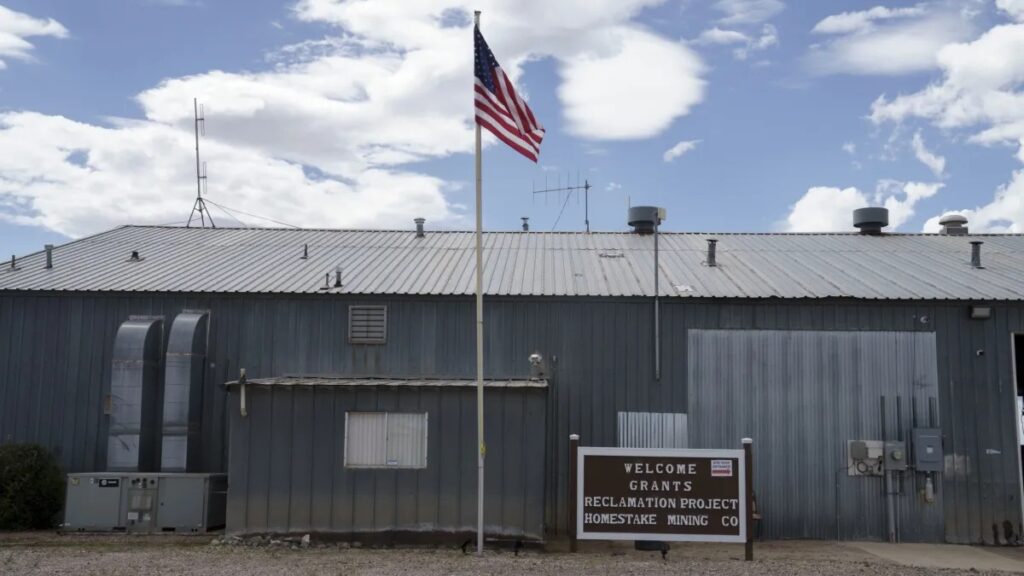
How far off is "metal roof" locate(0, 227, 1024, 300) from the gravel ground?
535cm

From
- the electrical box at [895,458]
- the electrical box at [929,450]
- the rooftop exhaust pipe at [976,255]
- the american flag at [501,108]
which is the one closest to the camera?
the american flag at [501,108]

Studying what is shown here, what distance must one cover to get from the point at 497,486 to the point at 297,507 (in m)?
3.49

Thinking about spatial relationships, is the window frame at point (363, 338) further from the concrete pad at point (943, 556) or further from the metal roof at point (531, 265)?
the concrete pad at point (943, 556)

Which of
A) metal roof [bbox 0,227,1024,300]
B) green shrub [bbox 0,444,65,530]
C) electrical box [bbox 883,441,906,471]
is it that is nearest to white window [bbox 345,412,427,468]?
metal roof [bbox 0,227,1024,300]

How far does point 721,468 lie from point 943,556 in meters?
5.11

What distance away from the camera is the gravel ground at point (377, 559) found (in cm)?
1322

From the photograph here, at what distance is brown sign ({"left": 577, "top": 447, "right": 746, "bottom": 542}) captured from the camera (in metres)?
14.2

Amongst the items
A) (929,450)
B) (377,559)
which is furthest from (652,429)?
(377,559)

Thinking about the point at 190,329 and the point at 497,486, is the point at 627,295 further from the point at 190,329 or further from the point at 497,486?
the point at 190,329

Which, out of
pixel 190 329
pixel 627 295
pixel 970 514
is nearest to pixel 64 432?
pixel 190 329

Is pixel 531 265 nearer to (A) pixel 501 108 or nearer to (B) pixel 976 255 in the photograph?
(A) pixel 501 108

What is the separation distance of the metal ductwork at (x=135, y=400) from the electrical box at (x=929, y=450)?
15010 mm

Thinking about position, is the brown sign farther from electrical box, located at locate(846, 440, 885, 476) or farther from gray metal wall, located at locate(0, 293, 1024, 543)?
electrical box, located at locate(846, 440, 885, 476)

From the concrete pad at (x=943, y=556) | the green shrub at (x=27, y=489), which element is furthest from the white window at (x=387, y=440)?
the concrete pad at (x=943, y=556)
